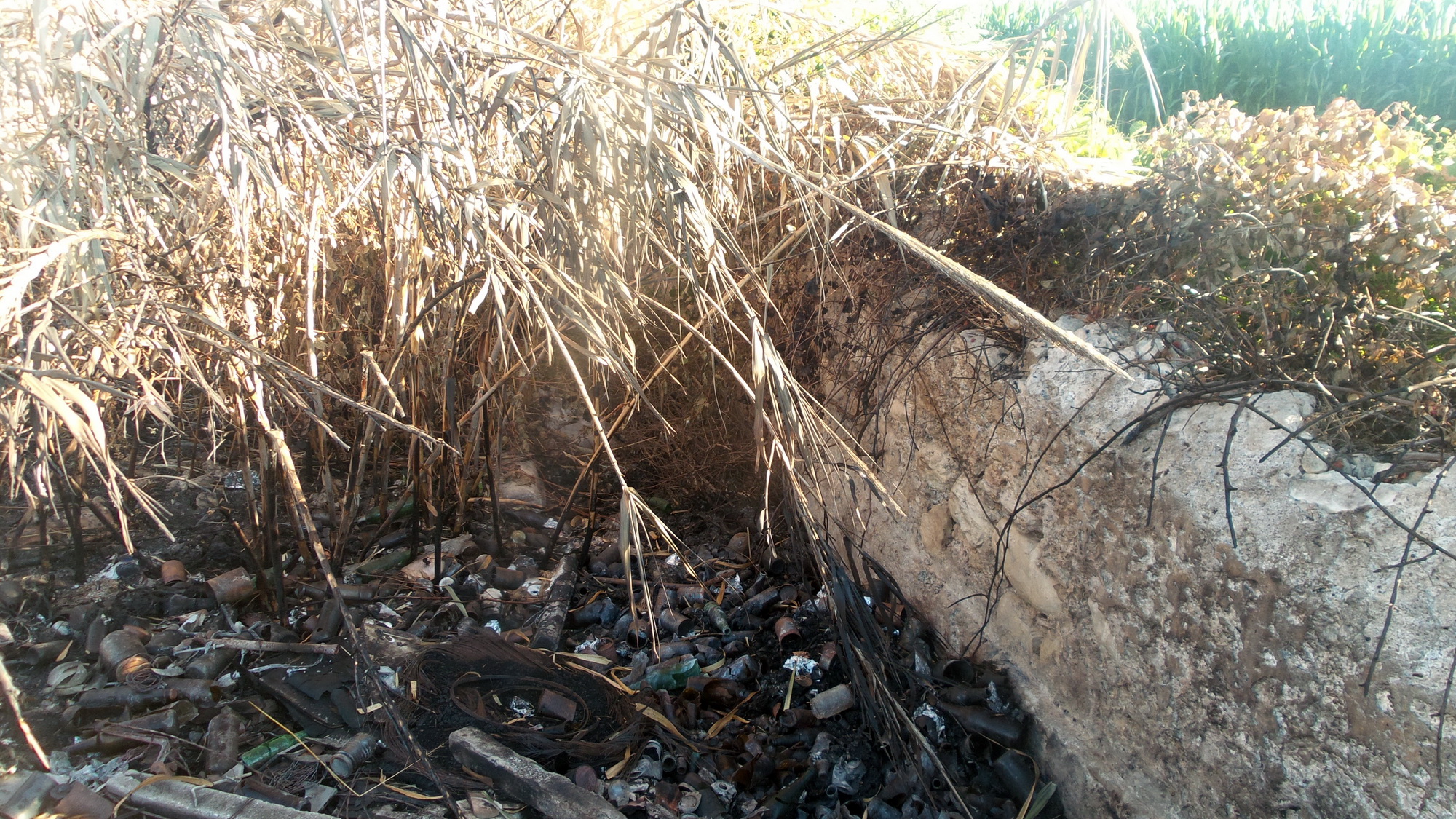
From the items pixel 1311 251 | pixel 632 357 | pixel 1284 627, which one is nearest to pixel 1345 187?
pixel 1311 251

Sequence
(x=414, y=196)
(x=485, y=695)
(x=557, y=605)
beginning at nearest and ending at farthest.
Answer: (x=414, y=196) < (x=485, y=695) < (x=557, y=605)

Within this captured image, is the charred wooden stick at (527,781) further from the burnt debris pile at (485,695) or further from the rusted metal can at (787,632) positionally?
the rusted metal can at (787,632)

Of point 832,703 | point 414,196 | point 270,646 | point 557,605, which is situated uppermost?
point 414,196

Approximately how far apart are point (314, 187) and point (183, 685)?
154 cm

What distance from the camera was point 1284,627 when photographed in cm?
154

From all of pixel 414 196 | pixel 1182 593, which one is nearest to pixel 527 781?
pixel 414 196

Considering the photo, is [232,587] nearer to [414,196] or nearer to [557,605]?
[557,605]

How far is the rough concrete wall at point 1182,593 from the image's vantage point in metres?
1.39

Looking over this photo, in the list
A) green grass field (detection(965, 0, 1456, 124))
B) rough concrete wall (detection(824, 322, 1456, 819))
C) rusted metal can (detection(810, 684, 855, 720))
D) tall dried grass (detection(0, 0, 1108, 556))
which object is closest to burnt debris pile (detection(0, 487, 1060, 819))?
rusted metal can (detection(810, 684, 855, 720))

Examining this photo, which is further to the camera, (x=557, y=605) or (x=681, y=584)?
(x=681, y=584)

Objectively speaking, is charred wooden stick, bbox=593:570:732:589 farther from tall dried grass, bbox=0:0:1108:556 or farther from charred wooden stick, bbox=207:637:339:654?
charred wooden stick, bbox=207:637:339:654

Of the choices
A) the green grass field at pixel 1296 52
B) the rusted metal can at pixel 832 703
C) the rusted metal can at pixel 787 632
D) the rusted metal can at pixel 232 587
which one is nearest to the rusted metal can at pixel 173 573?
the rusted metal can at pixel 232 587

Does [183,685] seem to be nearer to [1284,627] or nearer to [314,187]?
[314,187]

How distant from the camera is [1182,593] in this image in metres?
1.76
